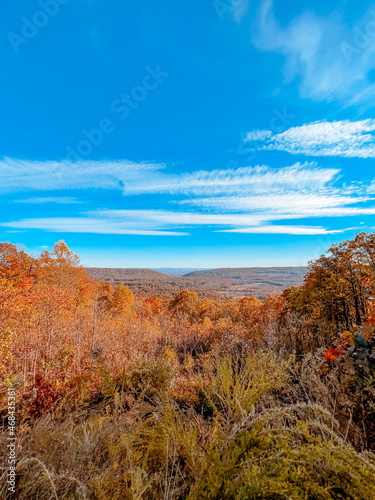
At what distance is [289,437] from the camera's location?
1.27 meters

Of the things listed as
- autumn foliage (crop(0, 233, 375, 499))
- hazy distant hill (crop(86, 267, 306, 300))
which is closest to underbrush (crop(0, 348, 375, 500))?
autumn foliage (crop(0, 233, 375, 499))

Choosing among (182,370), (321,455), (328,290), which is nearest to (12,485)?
(321,455)

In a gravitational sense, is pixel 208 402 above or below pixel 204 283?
below

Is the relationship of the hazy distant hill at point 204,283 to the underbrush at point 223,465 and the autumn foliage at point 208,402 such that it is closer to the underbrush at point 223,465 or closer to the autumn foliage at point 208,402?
the autumn foliage at point 208,402

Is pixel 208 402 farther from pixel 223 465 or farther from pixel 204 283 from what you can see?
pixel 204 283

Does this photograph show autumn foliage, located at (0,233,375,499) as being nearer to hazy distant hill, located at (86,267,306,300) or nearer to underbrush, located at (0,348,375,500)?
underbrush, located at (0,348,375,500)

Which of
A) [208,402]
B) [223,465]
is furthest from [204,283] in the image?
[223,465]

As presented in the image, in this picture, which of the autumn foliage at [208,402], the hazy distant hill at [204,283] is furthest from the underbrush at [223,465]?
the hazy distant hill at [204,283]

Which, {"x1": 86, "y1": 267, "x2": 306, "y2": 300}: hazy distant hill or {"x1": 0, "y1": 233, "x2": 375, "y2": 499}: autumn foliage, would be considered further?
{"x1": 86, "y1": 267, "x2": 306, "y2": 300}: hazy distant hill

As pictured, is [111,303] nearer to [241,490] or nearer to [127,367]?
[127,367]

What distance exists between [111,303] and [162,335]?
60.5 ft

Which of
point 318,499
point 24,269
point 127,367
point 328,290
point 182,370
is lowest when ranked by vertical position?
point 182,370

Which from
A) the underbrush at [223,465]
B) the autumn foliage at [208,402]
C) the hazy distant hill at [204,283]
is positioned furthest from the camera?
the hazy distant hill at [204,283]

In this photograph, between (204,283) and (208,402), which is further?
(204,283)
